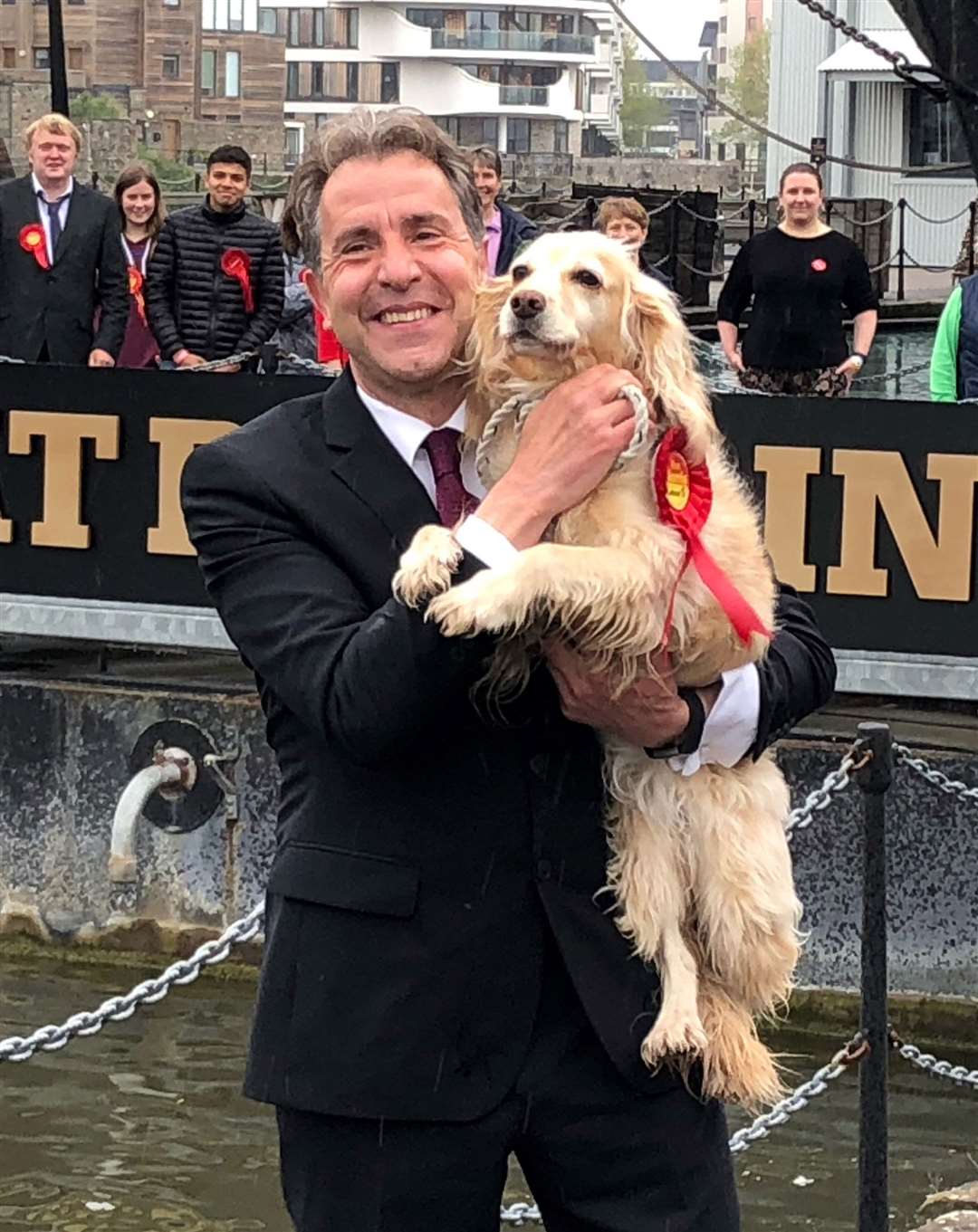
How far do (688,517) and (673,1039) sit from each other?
2.37 feet

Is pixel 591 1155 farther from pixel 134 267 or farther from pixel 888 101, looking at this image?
pixel 888 101

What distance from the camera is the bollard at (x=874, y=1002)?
5.07 meters

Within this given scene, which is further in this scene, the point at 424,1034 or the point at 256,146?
the point at 256,146

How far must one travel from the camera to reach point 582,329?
3229 millimetres

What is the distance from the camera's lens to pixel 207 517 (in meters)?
3.10

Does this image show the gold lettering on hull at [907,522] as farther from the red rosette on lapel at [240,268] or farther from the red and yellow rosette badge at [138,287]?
the red and yellow rosette badge at [138,287]

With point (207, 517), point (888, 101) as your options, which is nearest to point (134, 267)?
point (207, 517)

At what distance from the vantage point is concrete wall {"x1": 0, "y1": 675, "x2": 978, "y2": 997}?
788cm

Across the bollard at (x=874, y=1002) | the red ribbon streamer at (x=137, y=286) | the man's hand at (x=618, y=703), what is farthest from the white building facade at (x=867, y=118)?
the man's hand at (x=618, y=703)

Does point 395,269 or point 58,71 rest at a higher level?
point 58,71

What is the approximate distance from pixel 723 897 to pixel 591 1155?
18.5 inches

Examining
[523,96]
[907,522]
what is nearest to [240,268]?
[907,522]

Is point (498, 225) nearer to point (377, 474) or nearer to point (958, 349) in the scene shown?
point (958, 349)

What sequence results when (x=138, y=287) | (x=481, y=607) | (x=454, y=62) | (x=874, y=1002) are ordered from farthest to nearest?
(x=454, y=62) < (x=138, y=287) < (x=874, y=1002) < (x=481, y=607)
